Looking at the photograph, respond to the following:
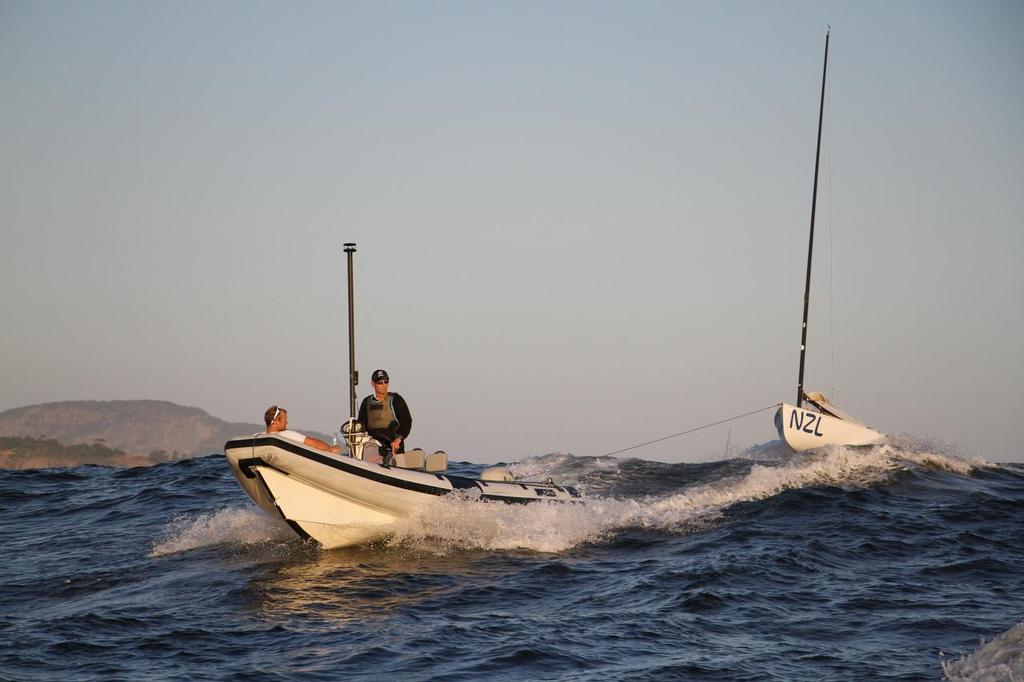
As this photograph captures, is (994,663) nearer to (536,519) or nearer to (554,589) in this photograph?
(554,589)

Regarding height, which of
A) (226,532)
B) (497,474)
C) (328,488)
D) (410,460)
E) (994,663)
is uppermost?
(410,460)

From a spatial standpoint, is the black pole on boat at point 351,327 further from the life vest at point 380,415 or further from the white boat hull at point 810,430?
the white boat hull at point 810,430

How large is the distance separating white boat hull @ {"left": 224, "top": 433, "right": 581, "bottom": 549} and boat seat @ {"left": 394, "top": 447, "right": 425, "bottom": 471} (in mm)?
251

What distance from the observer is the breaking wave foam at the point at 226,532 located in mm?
13078

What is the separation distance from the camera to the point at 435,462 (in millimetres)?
13266

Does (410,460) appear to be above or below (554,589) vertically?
above

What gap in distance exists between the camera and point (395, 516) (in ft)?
41.4

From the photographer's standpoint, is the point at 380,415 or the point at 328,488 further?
the point at 380,415

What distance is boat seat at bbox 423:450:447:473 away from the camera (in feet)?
43.3

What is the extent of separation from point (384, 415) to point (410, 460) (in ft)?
2.24

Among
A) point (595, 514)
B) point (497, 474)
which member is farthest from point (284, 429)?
point (595, 514)

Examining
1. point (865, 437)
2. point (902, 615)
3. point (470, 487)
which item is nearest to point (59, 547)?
point (470, 487)

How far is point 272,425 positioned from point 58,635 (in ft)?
11.5

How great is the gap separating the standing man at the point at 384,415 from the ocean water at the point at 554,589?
3.81ft
